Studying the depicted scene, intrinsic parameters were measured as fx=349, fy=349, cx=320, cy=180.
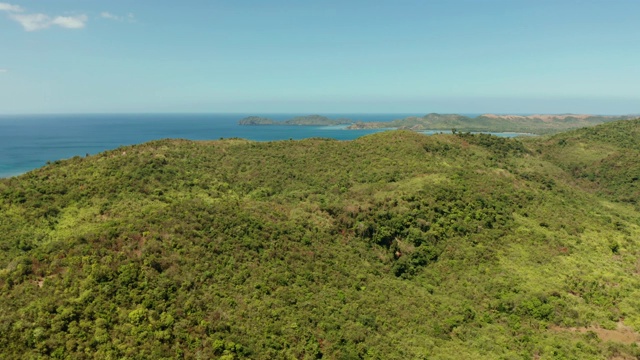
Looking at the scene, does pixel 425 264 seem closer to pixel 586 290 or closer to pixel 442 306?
pixel 442 306

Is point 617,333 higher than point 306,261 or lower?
lower

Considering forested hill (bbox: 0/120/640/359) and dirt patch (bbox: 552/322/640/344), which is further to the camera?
dirt patch (bbox: 552/322/640/344)

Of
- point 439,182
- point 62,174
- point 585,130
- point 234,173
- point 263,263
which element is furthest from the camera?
point 585,130

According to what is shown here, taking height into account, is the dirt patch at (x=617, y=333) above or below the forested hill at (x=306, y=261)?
below

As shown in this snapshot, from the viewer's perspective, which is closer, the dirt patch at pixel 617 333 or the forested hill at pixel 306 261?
the forested hill at pixel 306 261

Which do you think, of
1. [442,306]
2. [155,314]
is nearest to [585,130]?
[442,306]

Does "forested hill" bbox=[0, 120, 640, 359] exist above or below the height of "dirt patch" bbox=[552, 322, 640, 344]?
above

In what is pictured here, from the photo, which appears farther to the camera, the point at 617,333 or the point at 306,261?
the point at 306,261

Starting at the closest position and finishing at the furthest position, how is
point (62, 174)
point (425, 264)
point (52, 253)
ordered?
point (52, 253) < point (425, 264) < point (62, 174)
